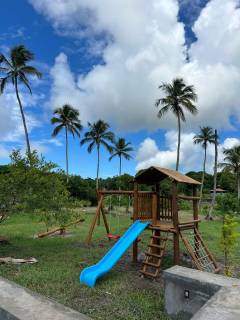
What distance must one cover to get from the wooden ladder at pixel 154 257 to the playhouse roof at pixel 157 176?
1.50 m

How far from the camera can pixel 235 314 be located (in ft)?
10.9

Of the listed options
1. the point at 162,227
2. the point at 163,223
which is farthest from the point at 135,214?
the point at 162,227

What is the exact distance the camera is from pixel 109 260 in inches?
298

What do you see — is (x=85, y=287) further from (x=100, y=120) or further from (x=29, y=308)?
(x=100, y=120)

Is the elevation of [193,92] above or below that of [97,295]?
above

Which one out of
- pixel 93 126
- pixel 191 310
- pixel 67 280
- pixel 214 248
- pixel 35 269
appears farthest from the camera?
pixel 93 126

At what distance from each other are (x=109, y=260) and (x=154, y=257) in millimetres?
1191

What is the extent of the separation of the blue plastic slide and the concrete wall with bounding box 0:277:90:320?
2999mm

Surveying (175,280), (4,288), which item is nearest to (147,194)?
(175,280)

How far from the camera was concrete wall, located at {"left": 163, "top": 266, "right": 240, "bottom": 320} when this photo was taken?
415cm

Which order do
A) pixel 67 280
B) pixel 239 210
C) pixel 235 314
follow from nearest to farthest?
pixel 235 314 < pixel 67 280 < pixel 239 210

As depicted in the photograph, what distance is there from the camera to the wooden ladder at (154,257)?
24.3 ft

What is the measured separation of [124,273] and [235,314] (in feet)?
15.9

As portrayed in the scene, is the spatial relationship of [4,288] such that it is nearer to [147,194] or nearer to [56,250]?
[147,194]
